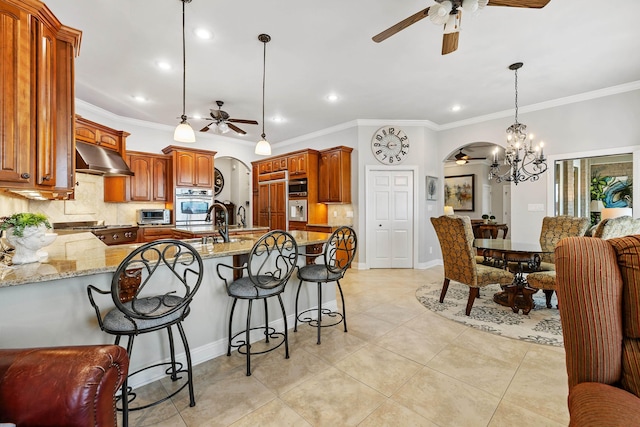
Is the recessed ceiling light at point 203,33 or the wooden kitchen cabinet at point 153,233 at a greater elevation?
the recessed ceiling light at point 203,33

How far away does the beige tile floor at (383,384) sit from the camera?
63.7 inches

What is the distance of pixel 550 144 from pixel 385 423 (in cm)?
491

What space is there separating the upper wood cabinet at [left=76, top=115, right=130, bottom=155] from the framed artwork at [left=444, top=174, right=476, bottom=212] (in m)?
8.73

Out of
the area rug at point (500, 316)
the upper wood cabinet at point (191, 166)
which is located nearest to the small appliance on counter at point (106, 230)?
the upper wood cabinet at point (191, 166)

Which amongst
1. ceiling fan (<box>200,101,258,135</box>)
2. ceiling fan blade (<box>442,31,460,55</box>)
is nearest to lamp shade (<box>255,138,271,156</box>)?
ceiling fan (<box>200,101,258,135</box>)

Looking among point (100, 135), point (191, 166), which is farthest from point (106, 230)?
point (191, 166)

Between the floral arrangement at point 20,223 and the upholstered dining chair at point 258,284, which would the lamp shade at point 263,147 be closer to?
the upholstered dining chair at point 258,284

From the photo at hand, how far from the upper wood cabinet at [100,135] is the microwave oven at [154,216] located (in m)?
1.11

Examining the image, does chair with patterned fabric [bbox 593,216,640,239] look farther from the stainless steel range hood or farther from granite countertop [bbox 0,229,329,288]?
the stainless steel range hood

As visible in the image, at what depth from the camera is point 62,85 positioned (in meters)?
1.93

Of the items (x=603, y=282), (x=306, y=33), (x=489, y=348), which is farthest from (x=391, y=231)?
(x=603, y=282)

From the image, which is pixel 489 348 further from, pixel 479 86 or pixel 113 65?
pixel 113 65

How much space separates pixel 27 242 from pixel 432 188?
569 cm

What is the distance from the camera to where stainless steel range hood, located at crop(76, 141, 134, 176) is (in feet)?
12.5
